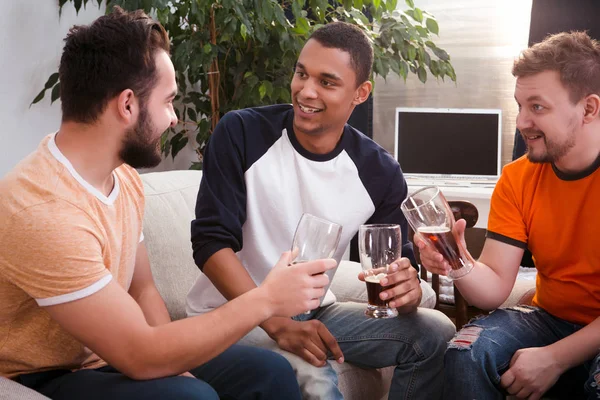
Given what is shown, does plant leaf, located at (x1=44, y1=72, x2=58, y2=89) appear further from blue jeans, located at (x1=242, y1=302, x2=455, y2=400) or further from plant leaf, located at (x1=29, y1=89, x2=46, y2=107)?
blue jeans, located at (x1=242, y1=302, x2=455, y2=400)

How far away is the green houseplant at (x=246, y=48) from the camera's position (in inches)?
115

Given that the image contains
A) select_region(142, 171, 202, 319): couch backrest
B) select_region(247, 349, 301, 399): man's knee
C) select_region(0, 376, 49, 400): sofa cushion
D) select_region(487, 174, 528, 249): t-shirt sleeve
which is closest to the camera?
select_region(0, 376, 49, 400): sofa cushion

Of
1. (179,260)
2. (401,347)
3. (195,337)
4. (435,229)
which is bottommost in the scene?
(401,347)

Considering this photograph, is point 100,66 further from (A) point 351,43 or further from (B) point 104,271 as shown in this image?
(A) point 351,43

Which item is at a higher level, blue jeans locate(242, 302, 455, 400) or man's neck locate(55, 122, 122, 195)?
man's neck locate(55, 122, 122, 195)

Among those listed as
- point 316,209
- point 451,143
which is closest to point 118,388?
point 316,209

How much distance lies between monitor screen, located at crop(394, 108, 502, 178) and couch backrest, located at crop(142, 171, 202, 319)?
1.99 metres

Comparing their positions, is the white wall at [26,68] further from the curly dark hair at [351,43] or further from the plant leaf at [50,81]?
the curly dark hair at [351,43]

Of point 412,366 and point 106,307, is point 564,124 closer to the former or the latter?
point 412,366

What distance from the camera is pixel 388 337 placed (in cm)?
179

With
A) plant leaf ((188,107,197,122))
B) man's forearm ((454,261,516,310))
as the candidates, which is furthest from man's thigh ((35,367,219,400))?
plant leaf ((188,107,197,122))

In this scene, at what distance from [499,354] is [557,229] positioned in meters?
0.38

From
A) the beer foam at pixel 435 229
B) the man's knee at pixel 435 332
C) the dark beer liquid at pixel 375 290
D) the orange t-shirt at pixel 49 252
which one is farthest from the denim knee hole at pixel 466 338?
the orange t-shirt at pixel 49 252

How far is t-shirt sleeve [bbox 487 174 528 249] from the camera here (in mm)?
1831
